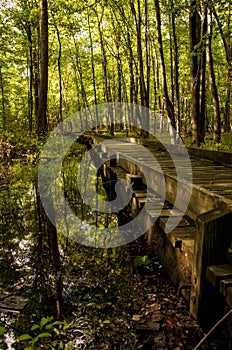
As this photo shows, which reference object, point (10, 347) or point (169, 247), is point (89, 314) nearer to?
point (10, 347)

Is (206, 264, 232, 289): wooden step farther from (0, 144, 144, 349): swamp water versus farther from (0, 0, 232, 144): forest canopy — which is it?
(0, 0, 232, 144): forest canopy

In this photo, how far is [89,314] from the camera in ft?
12.3

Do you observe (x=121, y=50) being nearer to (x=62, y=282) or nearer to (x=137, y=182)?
(x=137, y=182)

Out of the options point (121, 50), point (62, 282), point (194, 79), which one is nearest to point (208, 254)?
point (62, 282)

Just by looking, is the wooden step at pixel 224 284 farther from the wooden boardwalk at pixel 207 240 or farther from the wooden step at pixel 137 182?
the wooden step at pixel 137 182

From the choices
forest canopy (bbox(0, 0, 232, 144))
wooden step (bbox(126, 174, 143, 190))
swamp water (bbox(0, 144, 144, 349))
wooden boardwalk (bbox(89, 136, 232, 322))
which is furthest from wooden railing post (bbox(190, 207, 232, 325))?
forest canopy (bbox(0, 0, 232, 144))

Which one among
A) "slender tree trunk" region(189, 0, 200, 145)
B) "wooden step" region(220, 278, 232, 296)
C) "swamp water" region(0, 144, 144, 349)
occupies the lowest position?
"swamp water" region(0, 144, 144, 349)

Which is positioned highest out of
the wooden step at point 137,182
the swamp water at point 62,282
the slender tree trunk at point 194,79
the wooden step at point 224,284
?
the slender tree trunk at point 194,79

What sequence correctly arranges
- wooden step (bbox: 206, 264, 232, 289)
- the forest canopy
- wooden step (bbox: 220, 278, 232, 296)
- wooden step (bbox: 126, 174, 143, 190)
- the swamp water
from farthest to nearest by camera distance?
1. the forest canopy
2. wooden step (bbox: 126, 174, 143, 190)
3. the swamp water
4. wooden step (bbox: 206, 264, 232, 289)
5. wooden step (bbox: 220, 278, 232, 296)

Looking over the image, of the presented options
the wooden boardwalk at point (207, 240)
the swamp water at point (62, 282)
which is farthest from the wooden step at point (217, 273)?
the swamp water at point (62, 282)

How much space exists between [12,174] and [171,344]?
422 inches

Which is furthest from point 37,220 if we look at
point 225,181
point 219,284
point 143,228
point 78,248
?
point 219,284

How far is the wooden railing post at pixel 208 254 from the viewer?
2539mm

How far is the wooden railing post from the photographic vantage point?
2539 mm
